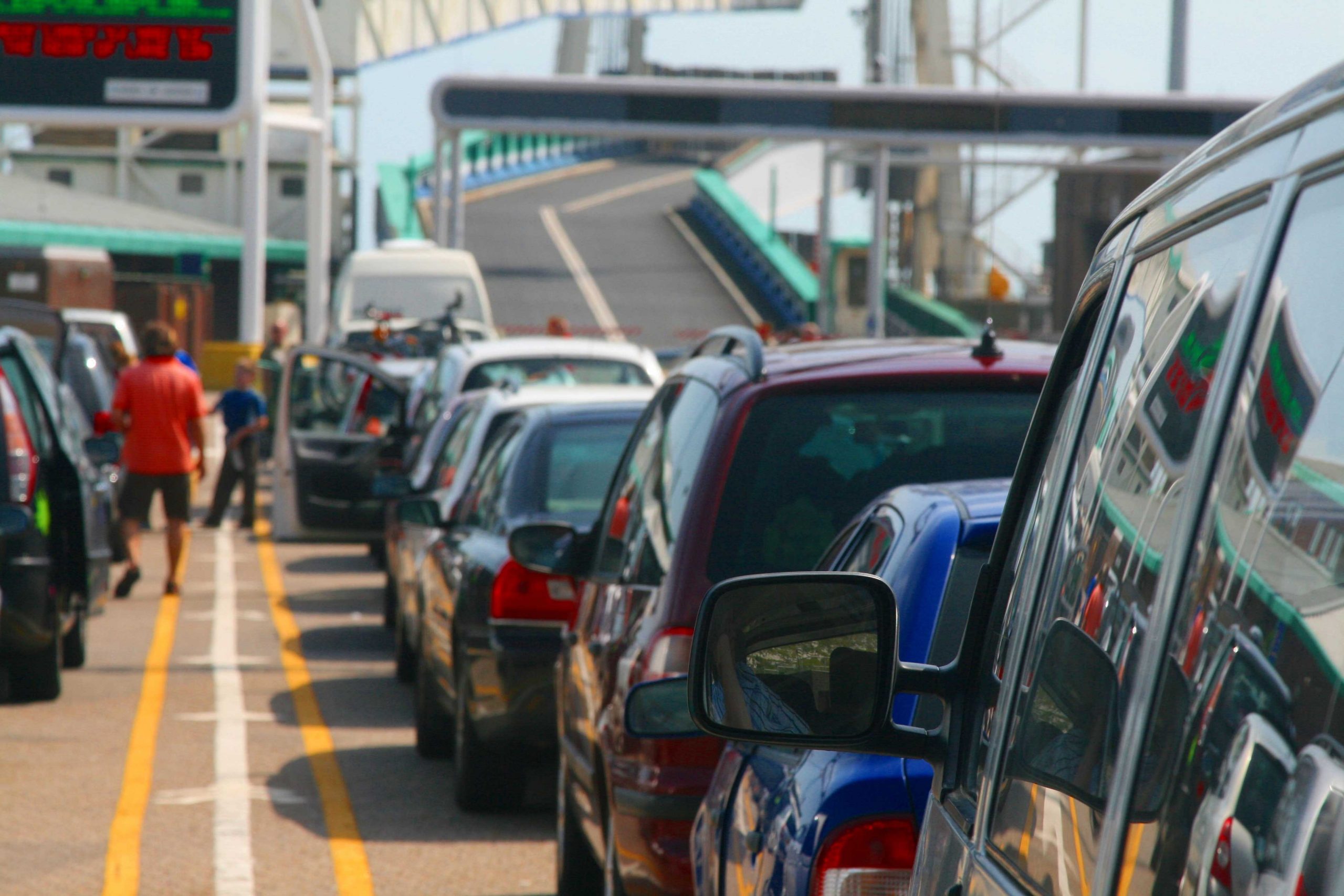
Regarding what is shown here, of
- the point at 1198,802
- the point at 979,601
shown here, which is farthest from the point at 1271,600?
the point at 979,601

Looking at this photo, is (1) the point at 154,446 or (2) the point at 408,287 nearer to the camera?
(1) the point at 154,446

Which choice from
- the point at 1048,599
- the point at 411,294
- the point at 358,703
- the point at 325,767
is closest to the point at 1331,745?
the point at 1048,599

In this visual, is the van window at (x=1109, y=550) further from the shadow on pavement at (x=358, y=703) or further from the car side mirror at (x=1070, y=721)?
the shadow on pavement at (x=358, y=703)

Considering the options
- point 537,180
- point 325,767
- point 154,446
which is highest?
point 537,180

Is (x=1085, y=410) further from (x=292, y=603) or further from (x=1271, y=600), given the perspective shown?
(x=292, y=603)

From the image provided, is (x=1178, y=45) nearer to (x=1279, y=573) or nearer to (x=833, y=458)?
(x=833, y=458)

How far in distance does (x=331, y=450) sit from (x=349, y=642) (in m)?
A: 3.86

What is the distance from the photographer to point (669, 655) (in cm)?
443

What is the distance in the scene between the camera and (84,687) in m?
10.5

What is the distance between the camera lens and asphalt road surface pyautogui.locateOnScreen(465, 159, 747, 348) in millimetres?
44344

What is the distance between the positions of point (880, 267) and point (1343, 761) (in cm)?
3407

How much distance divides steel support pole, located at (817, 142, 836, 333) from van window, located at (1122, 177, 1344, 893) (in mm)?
36385

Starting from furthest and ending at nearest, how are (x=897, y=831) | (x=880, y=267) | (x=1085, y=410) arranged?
(x=880, y=267) < (x=897, y=831) < (x=1085, y=410)

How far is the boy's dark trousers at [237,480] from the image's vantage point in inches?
781
